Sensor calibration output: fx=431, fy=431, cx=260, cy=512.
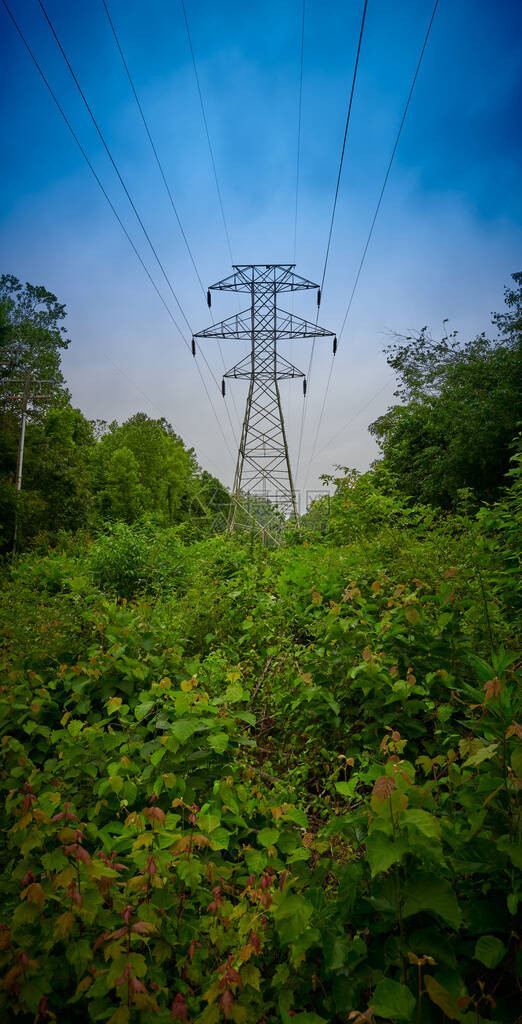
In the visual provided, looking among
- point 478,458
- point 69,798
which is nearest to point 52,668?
point 69,798

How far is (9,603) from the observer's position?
14.9 feet

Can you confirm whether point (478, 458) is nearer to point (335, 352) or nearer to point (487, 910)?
point (335, 352)

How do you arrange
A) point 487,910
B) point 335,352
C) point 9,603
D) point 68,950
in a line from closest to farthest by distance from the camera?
1. point 487,910
2. point 68,950
3. point 9,603
4. point 335,352

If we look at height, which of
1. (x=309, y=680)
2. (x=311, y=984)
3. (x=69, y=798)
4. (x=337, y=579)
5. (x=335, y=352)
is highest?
(x=335, y=352)

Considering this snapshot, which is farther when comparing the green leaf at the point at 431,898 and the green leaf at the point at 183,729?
the green leaf at the point at 183,729

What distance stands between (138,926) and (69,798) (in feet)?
2.81

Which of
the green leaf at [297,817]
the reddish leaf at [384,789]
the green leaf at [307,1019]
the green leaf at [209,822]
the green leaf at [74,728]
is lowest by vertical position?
the green leaf at [307,1019]

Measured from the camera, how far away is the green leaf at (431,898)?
3.25 ft

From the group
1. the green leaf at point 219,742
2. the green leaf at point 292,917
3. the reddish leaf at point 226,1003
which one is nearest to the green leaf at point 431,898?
the green leaf at point 292,917

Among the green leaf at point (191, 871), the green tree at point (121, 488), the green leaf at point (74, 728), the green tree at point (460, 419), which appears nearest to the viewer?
the green leaf at point (191, 871)

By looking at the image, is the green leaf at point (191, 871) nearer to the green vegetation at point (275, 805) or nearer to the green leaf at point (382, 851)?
the green vegetation at point (275, 805)

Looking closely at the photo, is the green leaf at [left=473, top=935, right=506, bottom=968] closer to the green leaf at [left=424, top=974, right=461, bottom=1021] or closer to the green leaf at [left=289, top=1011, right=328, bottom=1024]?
the green leaf at [left=424, top=974, right=461, bottom=1021]

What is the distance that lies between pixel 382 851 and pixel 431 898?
14cm

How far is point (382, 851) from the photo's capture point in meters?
1.06
